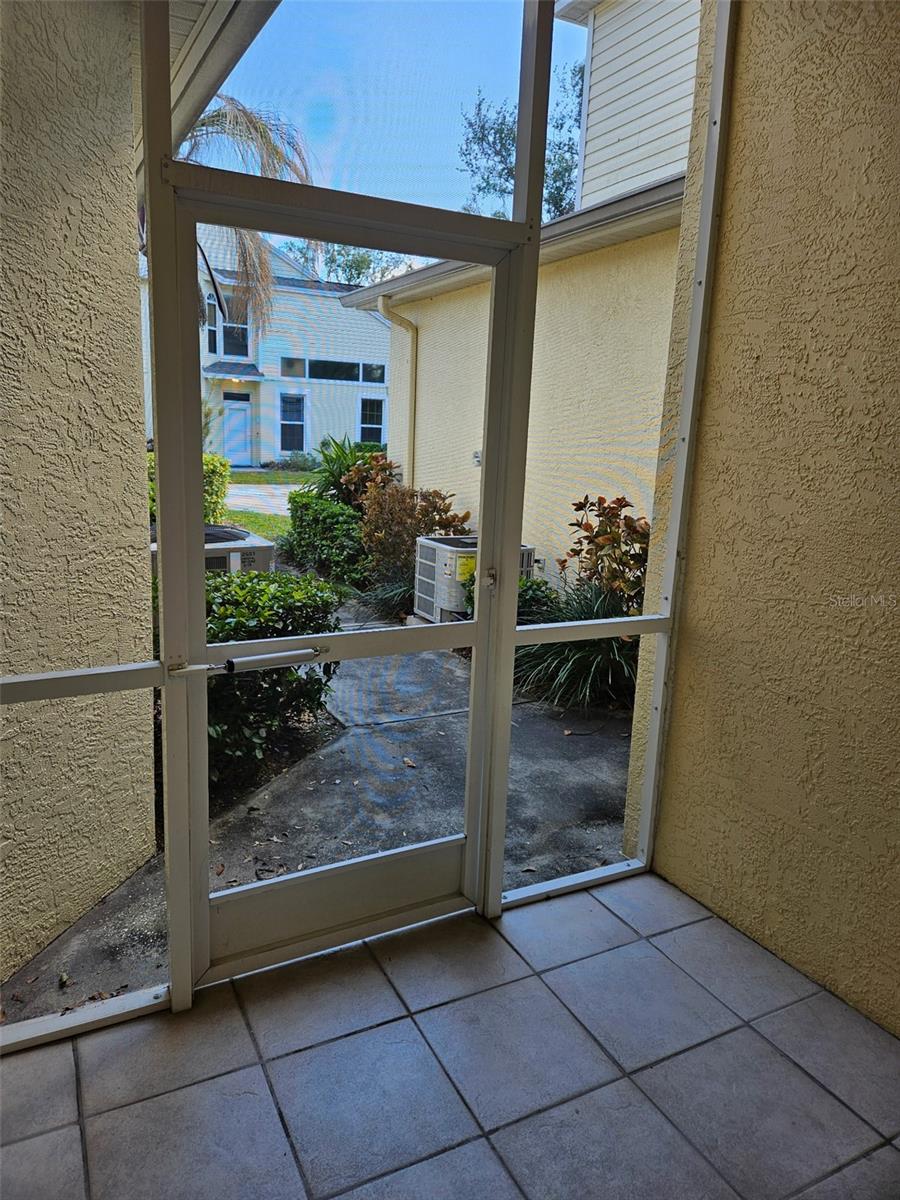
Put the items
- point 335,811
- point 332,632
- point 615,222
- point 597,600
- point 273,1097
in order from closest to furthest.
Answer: point 273,1097
point 332,632
point 335,811
point 615,222
point 597,600

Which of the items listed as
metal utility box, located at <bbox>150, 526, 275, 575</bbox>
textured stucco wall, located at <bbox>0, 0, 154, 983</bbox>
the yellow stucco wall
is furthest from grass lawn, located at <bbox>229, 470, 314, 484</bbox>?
the yellow stucco wall

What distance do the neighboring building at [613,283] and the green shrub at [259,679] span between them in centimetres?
200

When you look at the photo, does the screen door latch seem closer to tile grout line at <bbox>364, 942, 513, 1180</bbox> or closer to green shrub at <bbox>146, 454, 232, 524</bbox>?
green shrub at <bbox>146, 454, 232, 524</bbox>

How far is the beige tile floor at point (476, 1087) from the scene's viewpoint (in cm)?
161

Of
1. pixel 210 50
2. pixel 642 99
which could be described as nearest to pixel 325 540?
pixel 210 50

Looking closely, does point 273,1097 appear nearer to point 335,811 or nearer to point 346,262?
point 335,811

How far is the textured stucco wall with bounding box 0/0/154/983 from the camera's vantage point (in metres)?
2.12

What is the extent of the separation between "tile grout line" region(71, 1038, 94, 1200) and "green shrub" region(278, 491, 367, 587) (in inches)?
53.3

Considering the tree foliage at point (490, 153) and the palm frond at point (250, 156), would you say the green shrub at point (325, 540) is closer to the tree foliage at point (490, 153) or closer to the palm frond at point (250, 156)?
the palm frond at point (250, 156)

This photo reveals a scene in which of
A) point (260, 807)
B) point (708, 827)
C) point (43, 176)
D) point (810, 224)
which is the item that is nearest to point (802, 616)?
point (708, 827)

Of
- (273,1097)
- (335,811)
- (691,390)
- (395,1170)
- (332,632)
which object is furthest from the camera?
(691,390)

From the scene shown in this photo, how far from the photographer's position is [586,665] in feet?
15.4

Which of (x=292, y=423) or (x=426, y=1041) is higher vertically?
(x=292, y=423)

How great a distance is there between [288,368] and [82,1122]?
72.4 inches
